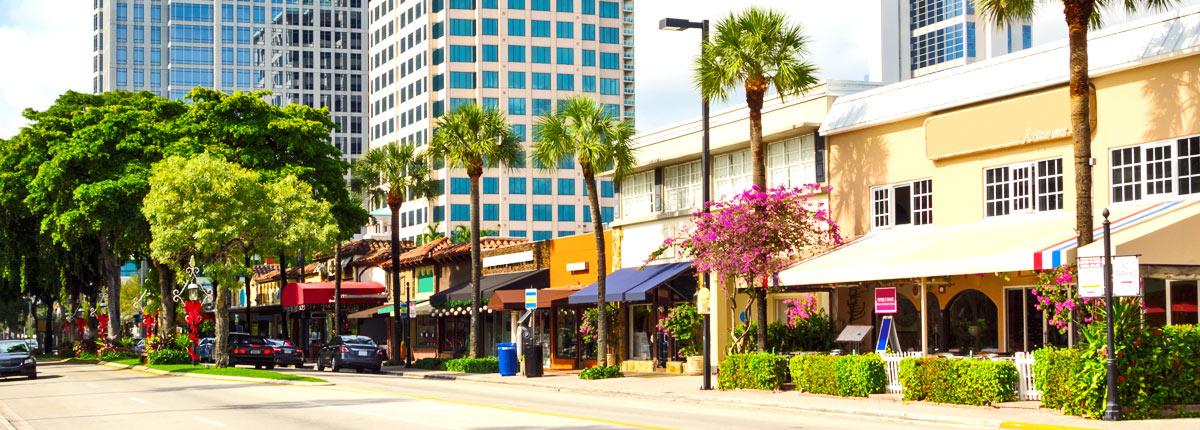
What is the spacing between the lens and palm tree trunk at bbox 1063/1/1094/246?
2003 cm

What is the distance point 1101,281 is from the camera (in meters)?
18.5

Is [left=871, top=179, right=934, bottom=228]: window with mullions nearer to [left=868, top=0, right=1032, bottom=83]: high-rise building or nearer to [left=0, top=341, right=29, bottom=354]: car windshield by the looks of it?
[left=0, top=341, right=29, bottom=354]: car windshield

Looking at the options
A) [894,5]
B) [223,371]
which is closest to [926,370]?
[223,371]

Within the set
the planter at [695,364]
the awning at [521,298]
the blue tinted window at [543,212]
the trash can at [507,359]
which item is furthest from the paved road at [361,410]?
the blue tinted window at [543,212]

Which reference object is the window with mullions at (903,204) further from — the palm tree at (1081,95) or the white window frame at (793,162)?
the palm tree at (1081,95)

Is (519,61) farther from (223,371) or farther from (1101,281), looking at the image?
(1101,281)

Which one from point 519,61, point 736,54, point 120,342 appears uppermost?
point 519,61

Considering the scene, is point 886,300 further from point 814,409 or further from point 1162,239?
point 1162,239

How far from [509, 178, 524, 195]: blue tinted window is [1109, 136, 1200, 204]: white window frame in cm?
9083

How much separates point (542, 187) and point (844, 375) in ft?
296

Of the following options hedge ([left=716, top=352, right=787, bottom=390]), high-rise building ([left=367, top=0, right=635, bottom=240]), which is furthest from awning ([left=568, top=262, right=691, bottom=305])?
high-rise building ([left=367, top=0, right=635, bottom=240])

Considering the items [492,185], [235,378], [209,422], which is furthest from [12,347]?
[492,185]

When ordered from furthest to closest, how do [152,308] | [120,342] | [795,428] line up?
[152,308]
[120,342]
[795,428]

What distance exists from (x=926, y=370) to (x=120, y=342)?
4652cm
